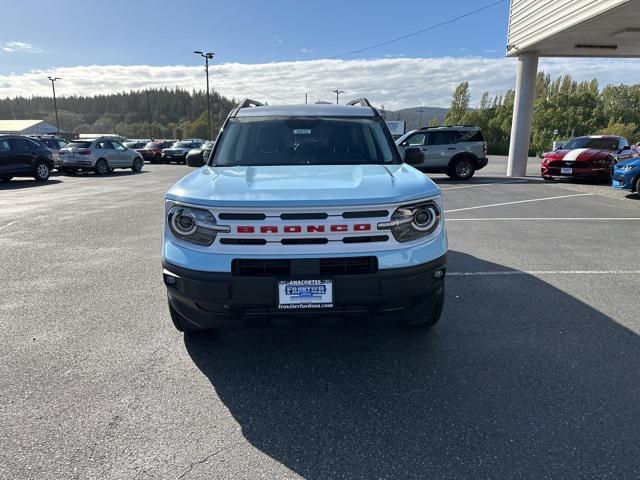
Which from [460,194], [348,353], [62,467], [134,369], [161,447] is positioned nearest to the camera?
[62,467]

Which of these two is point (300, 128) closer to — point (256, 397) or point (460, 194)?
point (256, 397)

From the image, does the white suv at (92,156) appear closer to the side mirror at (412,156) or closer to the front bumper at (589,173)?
the front bumper at (589,173)

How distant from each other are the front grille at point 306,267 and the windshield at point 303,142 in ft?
4.86

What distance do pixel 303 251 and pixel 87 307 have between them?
9.13 feet

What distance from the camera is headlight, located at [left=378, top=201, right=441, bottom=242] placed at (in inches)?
111

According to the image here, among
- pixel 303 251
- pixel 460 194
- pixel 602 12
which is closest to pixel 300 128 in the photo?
pixel 303 251

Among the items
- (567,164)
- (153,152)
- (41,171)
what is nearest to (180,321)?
(567,164)

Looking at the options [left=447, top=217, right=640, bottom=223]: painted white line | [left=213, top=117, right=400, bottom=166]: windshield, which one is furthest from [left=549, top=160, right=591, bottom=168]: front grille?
[left=213, top=117, right=400, bottom=166]: windshield

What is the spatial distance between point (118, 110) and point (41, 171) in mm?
150302

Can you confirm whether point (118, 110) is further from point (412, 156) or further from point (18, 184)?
point (412, 156)

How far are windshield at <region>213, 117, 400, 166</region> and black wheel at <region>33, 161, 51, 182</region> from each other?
15.8m

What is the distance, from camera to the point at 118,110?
15025 centimetres

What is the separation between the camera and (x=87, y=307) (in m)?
4.38

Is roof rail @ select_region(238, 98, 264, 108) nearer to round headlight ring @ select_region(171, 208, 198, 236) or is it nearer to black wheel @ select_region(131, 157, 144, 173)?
round headlight ring @ select_region(171, 208, 198, 236)
